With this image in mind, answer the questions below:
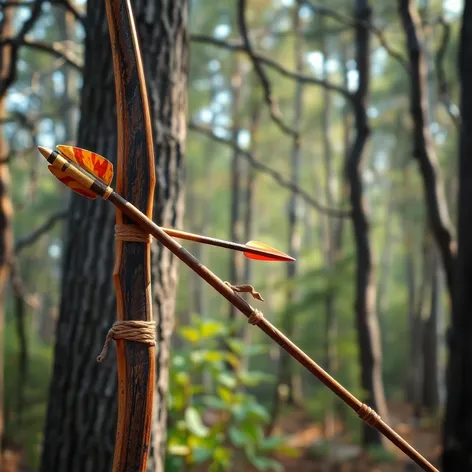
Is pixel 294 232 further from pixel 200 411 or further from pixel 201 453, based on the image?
pixel 201 453

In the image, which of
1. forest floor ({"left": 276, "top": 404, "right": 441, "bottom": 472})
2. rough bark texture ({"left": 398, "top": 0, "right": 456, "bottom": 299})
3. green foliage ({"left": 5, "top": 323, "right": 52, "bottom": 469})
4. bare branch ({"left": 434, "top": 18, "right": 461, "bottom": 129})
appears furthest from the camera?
forest floor ({"left": 276, "top": 404, "right": 441, "bottom": 472})

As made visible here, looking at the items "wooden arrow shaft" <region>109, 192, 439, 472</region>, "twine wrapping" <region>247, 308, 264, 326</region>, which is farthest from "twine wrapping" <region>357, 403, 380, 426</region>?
"twine wrapping" <region>247, 308, 264, 326</region>

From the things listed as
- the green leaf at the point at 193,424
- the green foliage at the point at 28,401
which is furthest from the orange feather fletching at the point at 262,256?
the green foliage at the point at 28,401

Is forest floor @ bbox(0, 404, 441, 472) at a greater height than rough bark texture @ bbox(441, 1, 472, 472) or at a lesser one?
lesser

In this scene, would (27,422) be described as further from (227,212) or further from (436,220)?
(227,212)

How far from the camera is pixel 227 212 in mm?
24047

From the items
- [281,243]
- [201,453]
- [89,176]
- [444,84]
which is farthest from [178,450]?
[281,243]

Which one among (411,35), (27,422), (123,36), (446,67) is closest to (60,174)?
(123,36)

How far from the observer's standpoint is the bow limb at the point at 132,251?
864 millimetres

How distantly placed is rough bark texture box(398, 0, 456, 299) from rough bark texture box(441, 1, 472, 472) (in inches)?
9.9

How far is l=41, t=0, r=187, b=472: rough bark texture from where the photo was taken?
1854mm

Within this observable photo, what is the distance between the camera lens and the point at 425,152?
139 inches

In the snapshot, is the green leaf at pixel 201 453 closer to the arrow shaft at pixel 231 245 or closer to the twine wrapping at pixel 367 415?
the twine wrapping at pixel 367 415

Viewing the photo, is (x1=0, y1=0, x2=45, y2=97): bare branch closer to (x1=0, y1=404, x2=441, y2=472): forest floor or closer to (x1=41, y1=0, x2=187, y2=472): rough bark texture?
(x1=41, y1=0, x2=187, y2=472): rough bark texture
